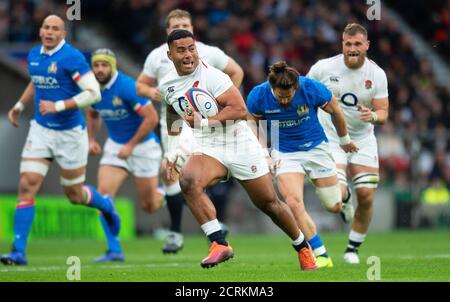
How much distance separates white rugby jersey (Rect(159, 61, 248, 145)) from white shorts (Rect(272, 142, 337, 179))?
4.31ft

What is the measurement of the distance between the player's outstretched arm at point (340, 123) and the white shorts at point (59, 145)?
3.38 meters

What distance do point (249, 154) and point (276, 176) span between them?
1400mm

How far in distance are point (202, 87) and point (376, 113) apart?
276 centimetres

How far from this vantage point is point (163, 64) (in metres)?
14.0

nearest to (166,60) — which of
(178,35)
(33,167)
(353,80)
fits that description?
(33,167)

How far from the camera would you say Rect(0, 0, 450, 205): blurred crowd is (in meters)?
23.7

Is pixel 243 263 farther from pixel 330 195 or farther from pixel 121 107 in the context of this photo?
pixel 121 107

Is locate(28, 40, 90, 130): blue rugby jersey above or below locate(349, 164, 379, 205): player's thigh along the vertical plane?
above

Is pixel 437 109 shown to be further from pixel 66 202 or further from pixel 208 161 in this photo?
pixel 208 161

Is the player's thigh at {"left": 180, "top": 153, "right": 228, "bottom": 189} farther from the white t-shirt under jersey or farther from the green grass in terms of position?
the white t-shirt under jersey

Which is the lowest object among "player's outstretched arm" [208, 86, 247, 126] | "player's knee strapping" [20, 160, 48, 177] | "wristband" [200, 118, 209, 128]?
"player's knee strapping" [20, 160, 48, 177]

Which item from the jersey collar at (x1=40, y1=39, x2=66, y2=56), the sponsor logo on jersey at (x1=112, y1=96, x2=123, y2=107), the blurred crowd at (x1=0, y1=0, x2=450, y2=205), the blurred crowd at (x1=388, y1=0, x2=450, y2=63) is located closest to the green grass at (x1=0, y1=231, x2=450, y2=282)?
the sponsor logo on jersey at (x1=112, y1=96, x2=123, y2=107)

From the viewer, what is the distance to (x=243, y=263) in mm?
12445

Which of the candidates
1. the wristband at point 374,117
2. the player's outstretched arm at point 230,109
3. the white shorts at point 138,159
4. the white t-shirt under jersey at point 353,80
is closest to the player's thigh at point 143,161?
the white shorts at point 138,159
